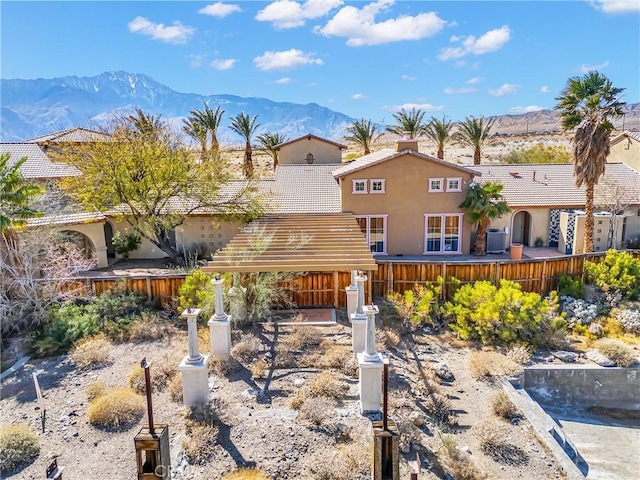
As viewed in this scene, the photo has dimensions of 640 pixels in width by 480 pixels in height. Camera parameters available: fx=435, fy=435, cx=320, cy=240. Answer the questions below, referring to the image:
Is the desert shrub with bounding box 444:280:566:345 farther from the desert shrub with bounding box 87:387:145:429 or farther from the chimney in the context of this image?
the desert shrub with bounding box 87:387:145:429

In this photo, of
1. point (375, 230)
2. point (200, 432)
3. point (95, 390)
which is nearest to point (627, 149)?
point (375, 230)

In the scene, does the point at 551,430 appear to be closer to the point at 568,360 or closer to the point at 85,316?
the point at 568,360

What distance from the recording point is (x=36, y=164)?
2809 cm

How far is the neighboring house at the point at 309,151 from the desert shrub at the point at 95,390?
30.4m

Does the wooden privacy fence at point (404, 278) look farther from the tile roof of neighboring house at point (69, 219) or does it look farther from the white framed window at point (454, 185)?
the tile roof of neighboring house at point (69, 219)

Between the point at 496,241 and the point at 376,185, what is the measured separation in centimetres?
823

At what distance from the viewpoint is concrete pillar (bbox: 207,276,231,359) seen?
1359 cm

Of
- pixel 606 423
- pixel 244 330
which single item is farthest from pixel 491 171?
pixel 244 330

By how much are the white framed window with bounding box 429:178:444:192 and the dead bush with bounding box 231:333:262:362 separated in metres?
14.6

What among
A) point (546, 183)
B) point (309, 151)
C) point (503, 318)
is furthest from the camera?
point (309, 151)

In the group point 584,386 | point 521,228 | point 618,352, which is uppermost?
point 521,228

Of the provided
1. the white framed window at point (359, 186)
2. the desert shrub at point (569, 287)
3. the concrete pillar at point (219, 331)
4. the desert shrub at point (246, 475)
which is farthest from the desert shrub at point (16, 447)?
the desert shrub at point (569, 287)

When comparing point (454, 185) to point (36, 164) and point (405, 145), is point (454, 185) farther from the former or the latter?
point (36, 164)

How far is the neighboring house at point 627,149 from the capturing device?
99.1 ft
